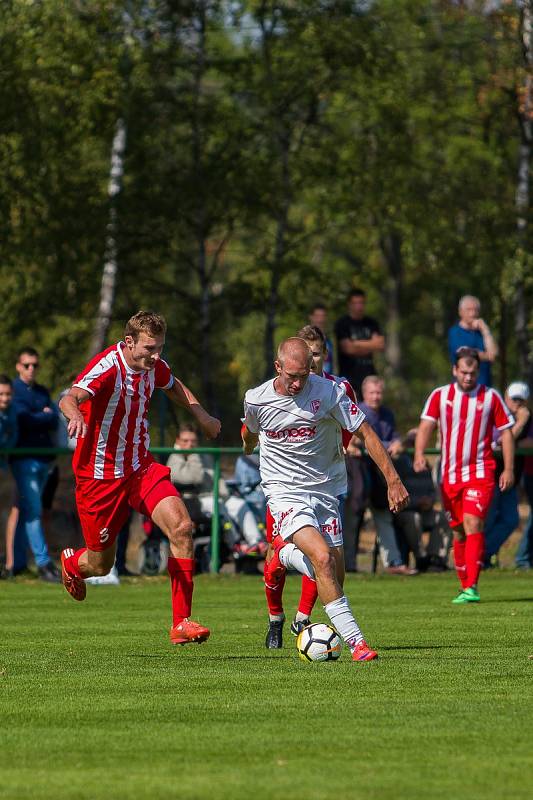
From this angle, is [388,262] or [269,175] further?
[388,262]

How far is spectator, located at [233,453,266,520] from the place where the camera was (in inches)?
740

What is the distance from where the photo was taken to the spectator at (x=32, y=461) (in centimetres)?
1730

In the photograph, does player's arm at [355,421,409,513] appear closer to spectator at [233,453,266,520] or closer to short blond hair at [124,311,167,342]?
short blond hair at [124,311,167,342]

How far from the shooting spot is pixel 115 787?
5781mm

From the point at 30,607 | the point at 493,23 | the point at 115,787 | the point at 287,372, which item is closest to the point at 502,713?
the point at 115,787

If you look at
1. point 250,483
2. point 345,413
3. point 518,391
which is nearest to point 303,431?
point 345,413

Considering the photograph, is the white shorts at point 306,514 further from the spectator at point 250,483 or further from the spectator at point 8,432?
the spectator at point 250,483

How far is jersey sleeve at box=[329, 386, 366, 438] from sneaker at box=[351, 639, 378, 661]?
1229 mm

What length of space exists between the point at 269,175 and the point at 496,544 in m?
9.61

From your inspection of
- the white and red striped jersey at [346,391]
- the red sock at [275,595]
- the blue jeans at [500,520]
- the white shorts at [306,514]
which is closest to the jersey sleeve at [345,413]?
the white and red striped jersey at [346,391]

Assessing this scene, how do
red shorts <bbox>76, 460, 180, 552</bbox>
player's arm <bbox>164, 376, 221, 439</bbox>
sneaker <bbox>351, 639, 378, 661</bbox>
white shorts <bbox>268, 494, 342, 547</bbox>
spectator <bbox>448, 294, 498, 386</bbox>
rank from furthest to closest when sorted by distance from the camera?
spectator <bbox>448, 294, 498, 386</bbox>
red shorts <bbox>76, 460, 180, 552</bbox>
player's arm <bbox>164, 376, 221, 439</bbox>
white shorts <bbox>268, 494, 342, 547</bbox>
sneaker <bbox>351, 639, 378, 661</bbox>

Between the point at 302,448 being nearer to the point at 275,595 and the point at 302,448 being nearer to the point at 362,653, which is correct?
the point at 275,595

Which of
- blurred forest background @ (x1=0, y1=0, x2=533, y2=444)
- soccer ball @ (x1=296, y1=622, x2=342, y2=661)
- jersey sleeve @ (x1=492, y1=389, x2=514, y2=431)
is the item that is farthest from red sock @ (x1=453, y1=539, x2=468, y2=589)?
blurred forest background @ (x1=0, y1=0, x2=533, y2=444)

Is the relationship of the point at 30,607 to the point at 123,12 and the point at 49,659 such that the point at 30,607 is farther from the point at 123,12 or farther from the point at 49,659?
the point at 123,12
